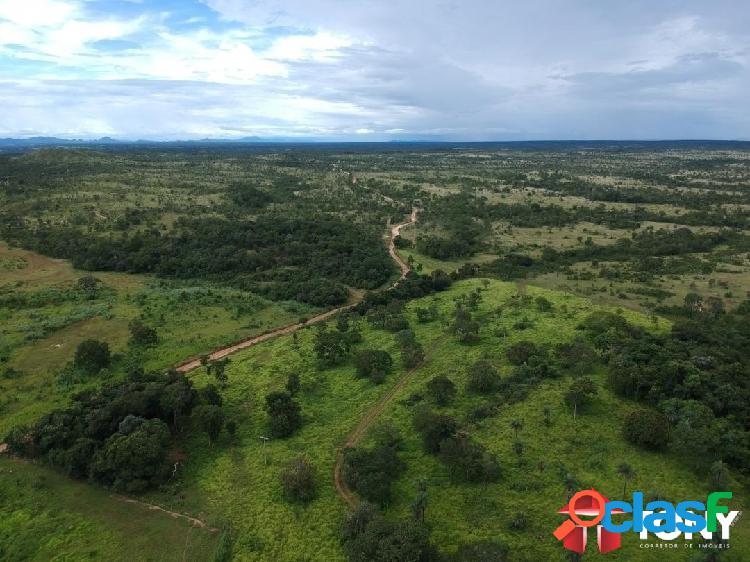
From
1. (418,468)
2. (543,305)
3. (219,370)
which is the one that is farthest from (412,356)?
(543,305)

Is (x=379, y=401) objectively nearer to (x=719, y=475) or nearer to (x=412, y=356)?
(x=412, y=356)

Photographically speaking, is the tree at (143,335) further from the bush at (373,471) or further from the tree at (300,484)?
the bush at (373,471)

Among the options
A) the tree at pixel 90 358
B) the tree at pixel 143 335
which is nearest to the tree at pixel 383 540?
the tree at pixel 90 358

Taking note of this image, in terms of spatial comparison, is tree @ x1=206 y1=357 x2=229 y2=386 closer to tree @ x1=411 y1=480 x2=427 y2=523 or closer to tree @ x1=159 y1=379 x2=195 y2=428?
tree @ x1=159 y1=379 x2=195 y2=428

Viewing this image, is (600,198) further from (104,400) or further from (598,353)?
(104,400)

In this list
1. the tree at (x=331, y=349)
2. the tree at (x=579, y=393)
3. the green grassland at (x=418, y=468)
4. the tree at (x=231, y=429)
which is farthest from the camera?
the tree at (x=331, y=349)

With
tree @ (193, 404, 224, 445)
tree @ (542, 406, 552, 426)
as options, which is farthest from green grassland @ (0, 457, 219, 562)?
tree @ (542, 406, 552, 426)
